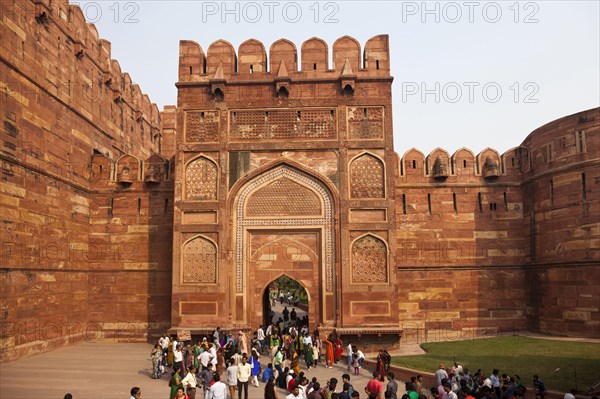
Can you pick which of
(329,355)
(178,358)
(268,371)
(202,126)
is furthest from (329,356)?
(202,126)

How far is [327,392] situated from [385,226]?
7.74 meters

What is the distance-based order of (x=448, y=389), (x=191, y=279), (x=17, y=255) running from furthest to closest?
1. (x=191, y=279)
2. (x=17, y=255)
3. (x=448, y=389)

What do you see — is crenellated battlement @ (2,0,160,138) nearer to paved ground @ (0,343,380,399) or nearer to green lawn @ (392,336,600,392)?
paved ground @ (0,343,380,399)

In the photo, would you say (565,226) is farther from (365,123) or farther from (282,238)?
(282,238)

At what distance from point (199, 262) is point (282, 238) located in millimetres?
2564

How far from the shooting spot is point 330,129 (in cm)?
1595

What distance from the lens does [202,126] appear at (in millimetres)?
16094

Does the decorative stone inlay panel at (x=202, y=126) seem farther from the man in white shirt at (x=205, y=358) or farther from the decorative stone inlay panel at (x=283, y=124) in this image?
the man in white shirt at (x=205, y=358)

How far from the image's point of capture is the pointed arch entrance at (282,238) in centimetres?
1539

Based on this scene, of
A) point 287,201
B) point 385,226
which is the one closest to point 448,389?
point 385,226

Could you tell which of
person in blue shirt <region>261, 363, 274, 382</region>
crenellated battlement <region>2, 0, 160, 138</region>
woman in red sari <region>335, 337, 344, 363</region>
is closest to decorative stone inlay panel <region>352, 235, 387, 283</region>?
woman in red sari <region>335, 337, 344, 363</region>

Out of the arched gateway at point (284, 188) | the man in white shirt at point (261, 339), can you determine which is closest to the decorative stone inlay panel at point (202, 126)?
the arched gateway at point (284, 188)

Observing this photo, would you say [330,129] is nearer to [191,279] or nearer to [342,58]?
[342,58]

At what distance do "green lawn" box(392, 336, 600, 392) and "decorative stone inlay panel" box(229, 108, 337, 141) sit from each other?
22.9ft
